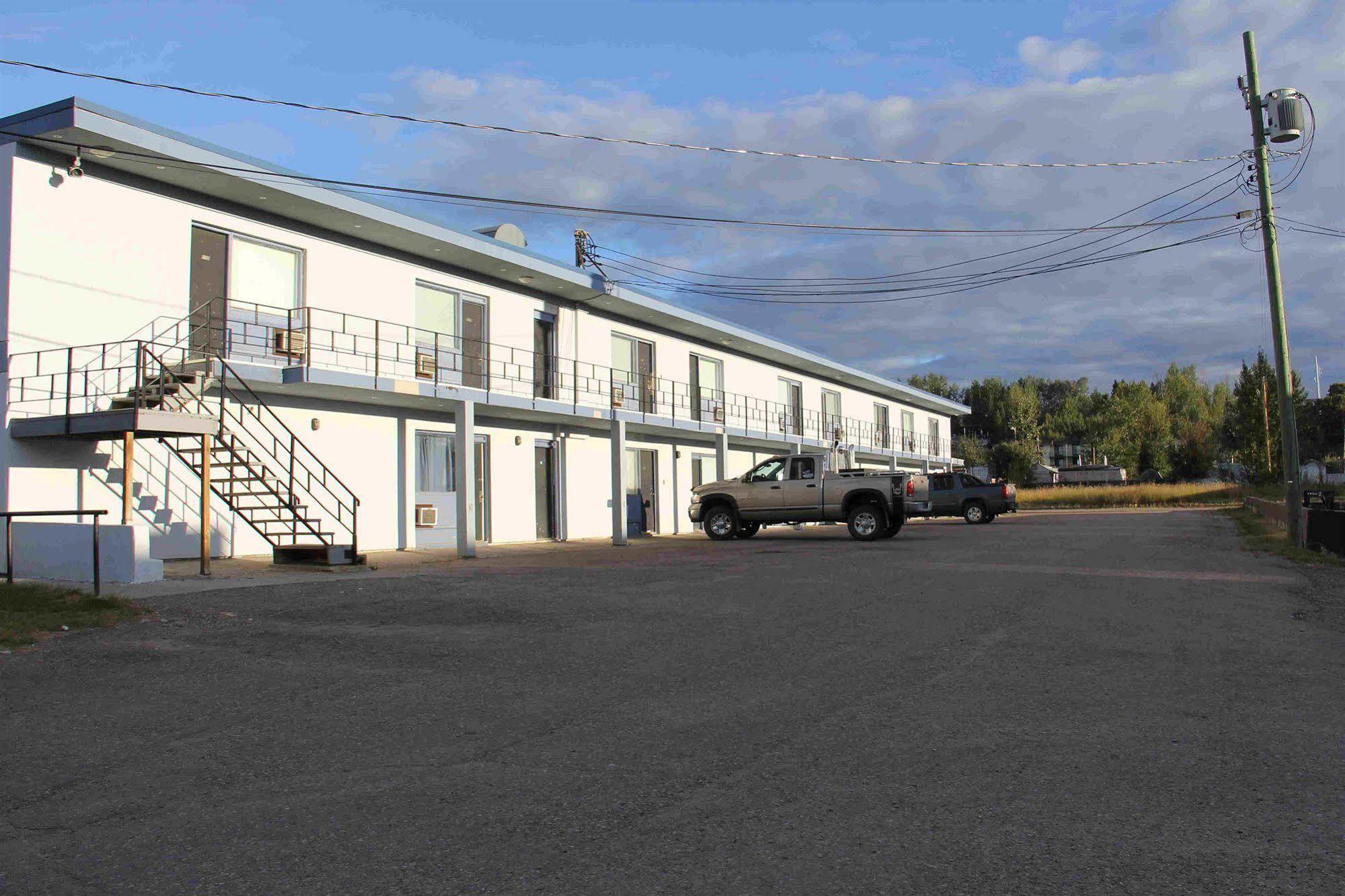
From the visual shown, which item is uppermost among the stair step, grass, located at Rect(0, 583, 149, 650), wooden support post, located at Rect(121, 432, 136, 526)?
wooden support post, located at Rect(121, 432, 136, 526)

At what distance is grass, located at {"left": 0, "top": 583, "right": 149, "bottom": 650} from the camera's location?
8570 millimetres

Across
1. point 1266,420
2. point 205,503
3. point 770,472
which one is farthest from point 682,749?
point 1266,420

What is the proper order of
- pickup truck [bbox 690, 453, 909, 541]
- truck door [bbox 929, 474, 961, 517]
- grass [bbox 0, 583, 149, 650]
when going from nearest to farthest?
grass [bbox 0, 583, 149, 650], pickup truck [bbox 690, 453, 909, 541], truck door [bbox 929, 474, 961, 517]

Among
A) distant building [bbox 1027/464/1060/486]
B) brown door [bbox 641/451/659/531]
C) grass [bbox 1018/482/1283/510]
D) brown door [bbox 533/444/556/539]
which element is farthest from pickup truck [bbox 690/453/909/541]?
distant building [bbox 1027/464/1060/486]

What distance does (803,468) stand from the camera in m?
23.7

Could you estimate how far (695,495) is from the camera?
2489 cm

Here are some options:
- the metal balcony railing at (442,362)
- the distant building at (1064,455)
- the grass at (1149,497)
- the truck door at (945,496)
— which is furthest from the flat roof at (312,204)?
the distant building at (1064,455)

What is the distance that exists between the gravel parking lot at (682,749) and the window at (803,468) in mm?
12629

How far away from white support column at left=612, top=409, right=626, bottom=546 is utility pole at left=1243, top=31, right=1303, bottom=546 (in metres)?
13.3

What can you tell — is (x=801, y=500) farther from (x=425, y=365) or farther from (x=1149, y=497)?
(x=1149, y=497)

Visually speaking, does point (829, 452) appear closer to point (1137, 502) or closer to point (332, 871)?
point (1137, 502)

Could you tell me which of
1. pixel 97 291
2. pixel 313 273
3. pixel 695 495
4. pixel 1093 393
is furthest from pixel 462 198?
pixel 1093 393

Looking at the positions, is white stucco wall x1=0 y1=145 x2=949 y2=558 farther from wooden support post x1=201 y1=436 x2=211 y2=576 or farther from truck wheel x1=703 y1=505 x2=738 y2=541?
truck wheel x1=703 y1=505 x2=738 y2=541

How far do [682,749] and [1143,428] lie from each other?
269 feet
